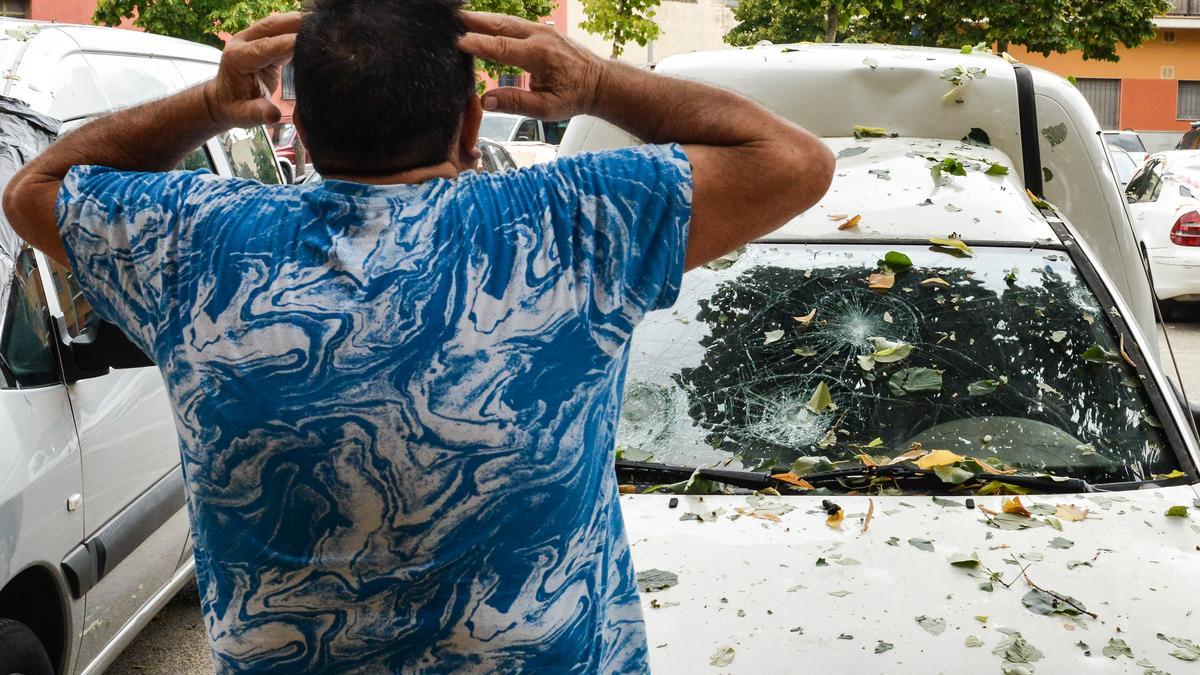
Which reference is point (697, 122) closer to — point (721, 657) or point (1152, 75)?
point (721, 657)

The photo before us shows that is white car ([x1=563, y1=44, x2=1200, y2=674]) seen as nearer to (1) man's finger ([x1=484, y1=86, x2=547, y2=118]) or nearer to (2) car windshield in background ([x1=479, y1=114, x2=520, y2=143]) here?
(1) man's finger ([x1=484, y1=86, x2=547, y2=118])

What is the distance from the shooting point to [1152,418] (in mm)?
3111

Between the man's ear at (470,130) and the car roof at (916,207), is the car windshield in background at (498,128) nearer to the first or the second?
the car roof at (916,207)

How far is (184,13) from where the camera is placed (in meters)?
19.2

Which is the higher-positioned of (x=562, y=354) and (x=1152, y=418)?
(x=562, y=354)

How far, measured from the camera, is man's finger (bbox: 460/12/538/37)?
64.7 inches

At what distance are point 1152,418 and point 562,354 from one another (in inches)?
84.2

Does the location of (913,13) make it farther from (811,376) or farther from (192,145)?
(192,145)

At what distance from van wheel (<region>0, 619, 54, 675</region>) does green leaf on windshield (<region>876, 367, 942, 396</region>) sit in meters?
2.21

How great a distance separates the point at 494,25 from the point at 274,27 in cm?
32

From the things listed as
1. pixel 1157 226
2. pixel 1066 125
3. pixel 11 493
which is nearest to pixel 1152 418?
pixel 1066 125

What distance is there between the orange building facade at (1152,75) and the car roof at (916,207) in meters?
33.3

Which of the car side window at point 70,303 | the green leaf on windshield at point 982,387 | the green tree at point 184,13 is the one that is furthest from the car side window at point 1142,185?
the green tree at point 184,13

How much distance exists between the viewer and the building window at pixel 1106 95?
3494 cm
